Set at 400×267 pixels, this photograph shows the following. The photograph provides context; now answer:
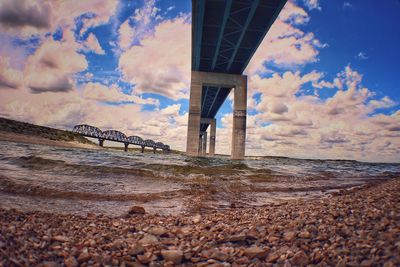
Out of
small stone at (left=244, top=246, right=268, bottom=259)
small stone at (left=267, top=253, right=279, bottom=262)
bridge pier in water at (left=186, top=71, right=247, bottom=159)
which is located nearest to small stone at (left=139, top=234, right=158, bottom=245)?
small stone at (left=244, top=246, right=268, bottom=259)

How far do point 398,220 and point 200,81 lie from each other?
40.2m

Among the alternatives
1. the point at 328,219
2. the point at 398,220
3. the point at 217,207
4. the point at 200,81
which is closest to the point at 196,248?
the point at 328,219

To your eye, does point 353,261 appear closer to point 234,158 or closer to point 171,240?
point 171,240

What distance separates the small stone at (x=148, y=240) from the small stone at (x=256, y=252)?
0.98 metres

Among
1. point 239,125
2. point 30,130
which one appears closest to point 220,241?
point 239,125

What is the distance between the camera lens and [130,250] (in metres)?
2.43

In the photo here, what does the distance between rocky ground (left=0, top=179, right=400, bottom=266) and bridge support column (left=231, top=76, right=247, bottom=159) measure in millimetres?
33362

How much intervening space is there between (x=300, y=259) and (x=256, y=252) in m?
0.39

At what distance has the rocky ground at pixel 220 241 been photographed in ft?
6.90

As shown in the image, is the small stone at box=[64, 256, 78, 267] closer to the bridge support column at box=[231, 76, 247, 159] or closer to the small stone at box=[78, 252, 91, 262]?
the small stone at box=[78, 252, 91, 262]

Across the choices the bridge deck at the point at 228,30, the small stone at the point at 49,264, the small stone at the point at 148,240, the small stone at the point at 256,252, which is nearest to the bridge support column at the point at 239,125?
the bridge deck at the point at 228,30

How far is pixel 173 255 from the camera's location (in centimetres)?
234

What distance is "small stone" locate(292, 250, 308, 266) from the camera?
2.11 meters

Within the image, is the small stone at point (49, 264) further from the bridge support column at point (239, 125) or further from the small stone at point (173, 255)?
the bridge support column at point (239, 125)
